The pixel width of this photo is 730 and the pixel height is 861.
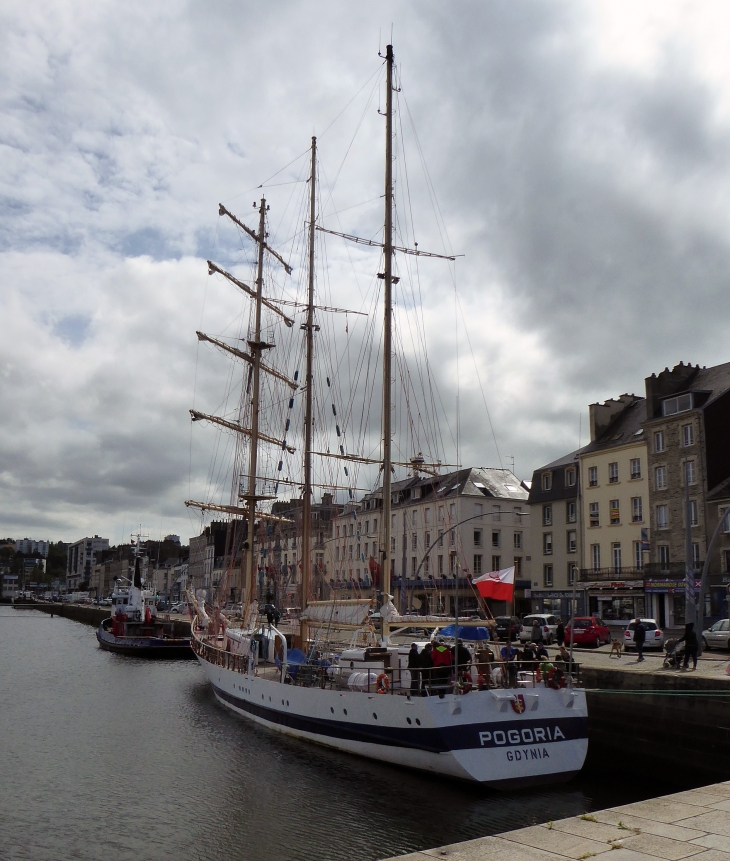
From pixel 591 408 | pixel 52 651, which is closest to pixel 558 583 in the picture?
pixel 591 408

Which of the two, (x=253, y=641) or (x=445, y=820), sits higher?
(x=253, y=641)

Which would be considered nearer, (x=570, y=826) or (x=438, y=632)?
(x=570, y=826)

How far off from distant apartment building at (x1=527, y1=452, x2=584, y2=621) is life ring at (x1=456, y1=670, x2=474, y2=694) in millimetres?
47462

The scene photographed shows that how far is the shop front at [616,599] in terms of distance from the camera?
57.8 meters

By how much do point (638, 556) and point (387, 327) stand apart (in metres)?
37.4

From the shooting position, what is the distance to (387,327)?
2930 cm

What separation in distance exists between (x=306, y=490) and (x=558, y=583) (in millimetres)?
35265

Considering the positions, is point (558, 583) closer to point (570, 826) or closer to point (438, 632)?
point (438, 632)

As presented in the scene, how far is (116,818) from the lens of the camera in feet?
58.1

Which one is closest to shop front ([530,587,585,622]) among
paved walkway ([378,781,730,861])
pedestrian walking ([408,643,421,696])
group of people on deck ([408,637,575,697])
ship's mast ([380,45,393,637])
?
ship's mast ([380,45,393,637])

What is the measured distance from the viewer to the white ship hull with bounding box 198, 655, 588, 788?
60.5 ft

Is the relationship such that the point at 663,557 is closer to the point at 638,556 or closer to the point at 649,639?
the point at 638,556

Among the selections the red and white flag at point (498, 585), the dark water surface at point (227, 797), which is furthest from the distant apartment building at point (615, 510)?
the dark water surface at point (227, 797)

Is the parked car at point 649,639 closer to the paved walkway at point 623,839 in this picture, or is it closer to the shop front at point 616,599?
the shop front at point 616,599
